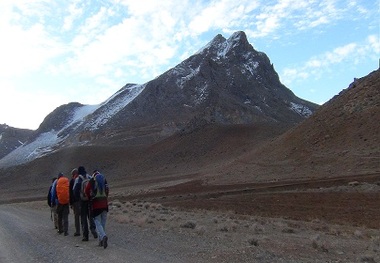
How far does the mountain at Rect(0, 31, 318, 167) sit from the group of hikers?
95.8 meters

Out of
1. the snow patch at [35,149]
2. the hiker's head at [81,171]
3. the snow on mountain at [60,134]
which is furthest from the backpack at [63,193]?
the snow patch at [35,149]

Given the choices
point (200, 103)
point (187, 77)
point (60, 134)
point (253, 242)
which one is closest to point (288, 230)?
point (253, 242)

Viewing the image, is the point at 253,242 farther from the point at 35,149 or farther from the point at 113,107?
the point at 35,149

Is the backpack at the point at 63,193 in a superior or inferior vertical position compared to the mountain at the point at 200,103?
inferior

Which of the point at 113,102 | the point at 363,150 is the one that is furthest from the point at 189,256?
the point at 113,102

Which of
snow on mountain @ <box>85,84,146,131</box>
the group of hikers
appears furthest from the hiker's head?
snow on mountain @ <box>85,84,146,131</box>

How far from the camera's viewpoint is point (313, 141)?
58312 millimetres

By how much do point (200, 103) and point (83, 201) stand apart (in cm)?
12789

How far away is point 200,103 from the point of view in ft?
461

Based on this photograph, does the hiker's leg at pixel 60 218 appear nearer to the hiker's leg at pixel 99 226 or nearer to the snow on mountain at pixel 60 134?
the hiker's leg at pixel 99 226

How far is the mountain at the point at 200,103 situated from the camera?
13088cm

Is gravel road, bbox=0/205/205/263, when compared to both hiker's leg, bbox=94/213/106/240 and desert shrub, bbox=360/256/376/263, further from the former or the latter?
desert shrub, bbox=360/256/376/263

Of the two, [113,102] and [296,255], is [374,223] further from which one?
[113,102]

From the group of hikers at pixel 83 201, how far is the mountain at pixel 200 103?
95.8 m
